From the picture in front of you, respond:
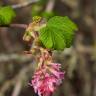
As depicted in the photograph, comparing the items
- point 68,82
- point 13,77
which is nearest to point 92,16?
point 68,82

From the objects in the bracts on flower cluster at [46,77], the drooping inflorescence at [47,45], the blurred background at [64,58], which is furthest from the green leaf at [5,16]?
the blurred background at [64,58]

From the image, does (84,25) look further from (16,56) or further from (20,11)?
(16,56)

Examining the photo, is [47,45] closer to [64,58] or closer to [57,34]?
[57,34]

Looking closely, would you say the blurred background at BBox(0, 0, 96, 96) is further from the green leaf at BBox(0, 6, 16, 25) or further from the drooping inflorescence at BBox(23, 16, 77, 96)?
the drooping inflorescence at BBox(23, 16, 77, 96)

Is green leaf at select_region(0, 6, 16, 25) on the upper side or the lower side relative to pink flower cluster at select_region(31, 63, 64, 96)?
upper

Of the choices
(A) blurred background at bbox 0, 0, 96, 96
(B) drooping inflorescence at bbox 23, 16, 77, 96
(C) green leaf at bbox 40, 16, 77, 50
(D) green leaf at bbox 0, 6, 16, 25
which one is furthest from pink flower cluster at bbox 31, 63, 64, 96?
(A) blurred background at bbox 0, 0, 96, 96

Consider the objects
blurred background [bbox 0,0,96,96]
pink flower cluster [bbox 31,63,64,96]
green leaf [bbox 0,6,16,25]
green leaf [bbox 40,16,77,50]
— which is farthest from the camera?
blurred background [bbox 0,0,96,96]

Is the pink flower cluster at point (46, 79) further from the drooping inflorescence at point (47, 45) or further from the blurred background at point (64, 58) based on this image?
the blurred background at point (64, 58)
